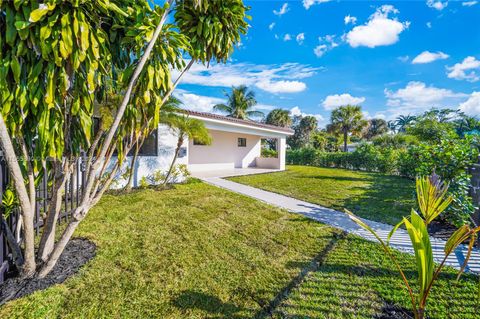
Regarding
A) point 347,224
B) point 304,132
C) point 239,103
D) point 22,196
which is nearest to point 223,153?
point 347,224

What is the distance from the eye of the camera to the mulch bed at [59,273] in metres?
2.59

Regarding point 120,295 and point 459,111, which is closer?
point 120,295

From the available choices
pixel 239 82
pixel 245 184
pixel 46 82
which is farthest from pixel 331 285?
pixel 239 82

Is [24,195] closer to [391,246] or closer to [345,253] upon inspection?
[345,253]

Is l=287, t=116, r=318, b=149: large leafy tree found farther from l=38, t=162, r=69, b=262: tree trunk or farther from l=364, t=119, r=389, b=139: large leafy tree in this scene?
l=38, t=162, r=69, b=262: tree trunk

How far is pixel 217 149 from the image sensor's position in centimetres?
1623

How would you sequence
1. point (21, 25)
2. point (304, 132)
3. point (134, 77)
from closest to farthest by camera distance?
point (21, 25)
point (134, 77)
point (304, 132)

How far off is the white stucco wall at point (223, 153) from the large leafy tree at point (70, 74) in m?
11.4

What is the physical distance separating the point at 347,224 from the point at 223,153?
12.1 meters

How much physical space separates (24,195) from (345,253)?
481cm

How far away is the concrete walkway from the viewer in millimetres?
3808

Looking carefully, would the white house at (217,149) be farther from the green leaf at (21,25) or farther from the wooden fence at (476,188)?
the wooden fence at (476,188)

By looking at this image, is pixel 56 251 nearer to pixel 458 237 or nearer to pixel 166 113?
pixel 458 237

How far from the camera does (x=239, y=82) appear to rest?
27672 millimetres
